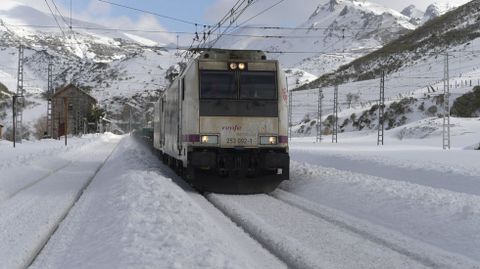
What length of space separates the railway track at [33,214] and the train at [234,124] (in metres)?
3.42

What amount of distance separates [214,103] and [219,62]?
121 cm

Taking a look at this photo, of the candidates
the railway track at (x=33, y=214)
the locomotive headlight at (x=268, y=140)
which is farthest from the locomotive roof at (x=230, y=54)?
the railway track at (x=33, y=214)

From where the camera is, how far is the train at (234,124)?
52.1 ft

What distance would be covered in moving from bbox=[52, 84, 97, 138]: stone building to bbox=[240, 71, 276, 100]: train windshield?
200 feet

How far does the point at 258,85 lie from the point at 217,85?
1.12 metres

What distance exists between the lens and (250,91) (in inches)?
647

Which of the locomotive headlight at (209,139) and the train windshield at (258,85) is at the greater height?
the train windshield at (258,85)

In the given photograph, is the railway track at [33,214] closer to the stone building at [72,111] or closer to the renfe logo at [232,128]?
the renfe logo at [232,128]

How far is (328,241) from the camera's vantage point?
30.1ft

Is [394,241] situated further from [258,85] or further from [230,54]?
[230,54]

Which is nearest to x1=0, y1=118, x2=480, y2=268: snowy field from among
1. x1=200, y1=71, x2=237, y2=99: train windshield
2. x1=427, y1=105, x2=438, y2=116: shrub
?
x1=200, y1=71, x2=237, y2=99: train windshield

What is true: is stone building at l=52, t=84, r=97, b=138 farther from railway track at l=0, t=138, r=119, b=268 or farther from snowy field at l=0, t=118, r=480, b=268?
snowy field at l=0, t=118, r=480, b=268

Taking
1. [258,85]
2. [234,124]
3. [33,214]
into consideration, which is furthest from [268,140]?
[33,214]

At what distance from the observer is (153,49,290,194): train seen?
15.9 metres
